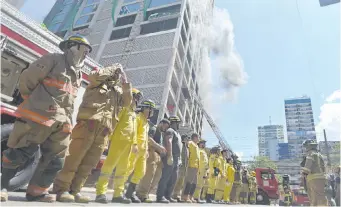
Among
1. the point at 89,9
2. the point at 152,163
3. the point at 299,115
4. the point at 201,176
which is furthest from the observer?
the point at 299,115

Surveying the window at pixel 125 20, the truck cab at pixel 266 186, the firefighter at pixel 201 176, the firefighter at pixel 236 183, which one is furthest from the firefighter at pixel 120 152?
the window at pixel 125 20

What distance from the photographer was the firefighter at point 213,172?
693 cm

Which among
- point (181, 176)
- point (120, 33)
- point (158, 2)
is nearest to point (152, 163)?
point (181, 176)

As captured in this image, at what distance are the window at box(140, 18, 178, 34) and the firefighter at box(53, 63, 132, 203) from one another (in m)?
28.9

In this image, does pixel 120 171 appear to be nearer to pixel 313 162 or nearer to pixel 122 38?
pixel 313 162

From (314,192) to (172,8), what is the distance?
3201cm

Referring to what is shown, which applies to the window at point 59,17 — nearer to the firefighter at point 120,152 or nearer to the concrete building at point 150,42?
the concrete building at point 150,42

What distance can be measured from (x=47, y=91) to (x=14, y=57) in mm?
1551

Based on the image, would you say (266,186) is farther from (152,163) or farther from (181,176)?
(152,163)

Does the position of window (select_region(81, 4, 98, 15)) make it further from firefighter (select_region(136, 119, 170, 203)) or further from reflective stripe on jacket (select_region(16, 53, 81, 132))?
reflective stripe on jacket (select_region(16, 53, 81, 132))

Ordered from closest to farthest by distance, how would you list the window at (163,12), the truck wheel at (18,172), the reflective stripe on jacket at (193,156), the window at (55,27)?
the truck wheel at (18,172), the reflective stripe on jacket at (193,156), the window at (163,12), the window at (55,27)

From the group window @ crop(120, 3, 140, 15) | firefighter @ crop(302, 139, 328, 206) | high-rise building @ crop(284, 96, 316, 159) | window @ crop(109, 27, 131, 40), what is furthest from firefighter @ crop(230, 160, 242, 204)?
high-rise building @ crop(284, 96, 316, 159)

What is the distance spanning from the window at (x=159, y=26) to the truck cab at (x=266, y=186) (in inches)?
866

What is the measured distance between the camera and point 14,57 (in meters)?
3.22
